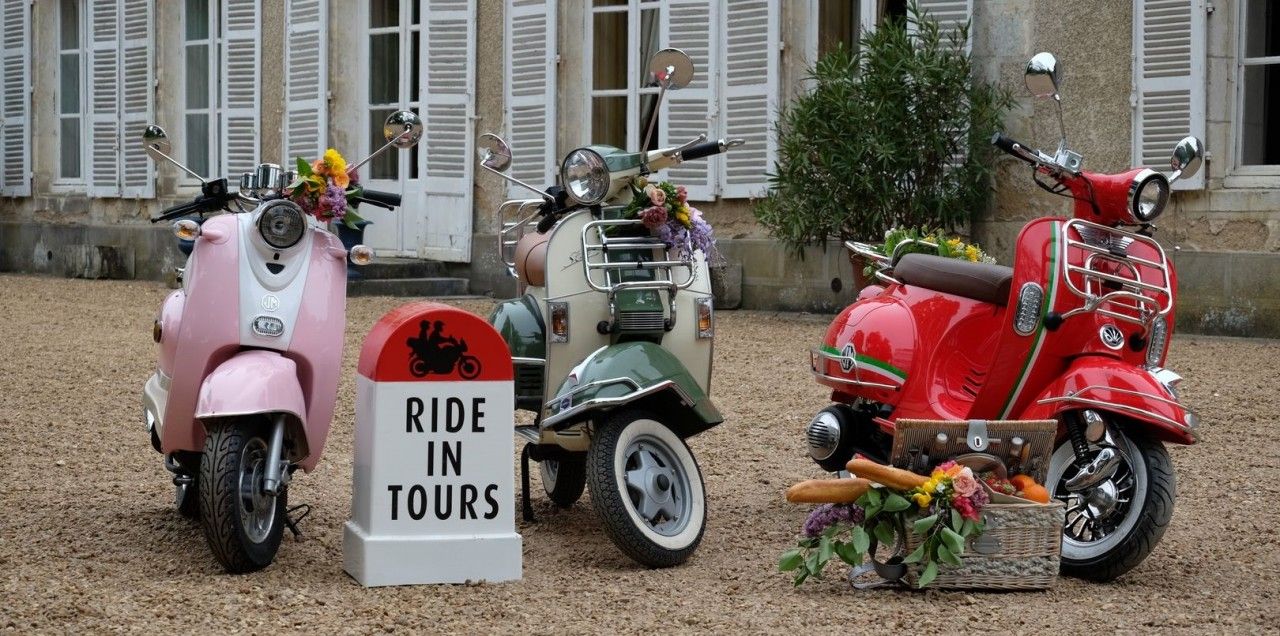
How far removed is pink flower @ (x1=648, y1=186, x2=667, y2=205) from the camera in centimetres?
465

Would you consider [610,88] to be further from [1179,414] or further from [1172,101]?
[1179,414]

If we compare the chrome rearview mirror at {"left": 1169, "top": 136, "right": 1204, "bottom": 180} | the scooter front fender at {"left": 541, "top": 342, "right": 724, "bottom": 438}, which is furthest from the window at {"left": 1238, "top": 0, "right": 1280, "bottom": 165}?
the scooter front fender at {"left": 541, "top": 342, "right": 724, "bottom": 438}

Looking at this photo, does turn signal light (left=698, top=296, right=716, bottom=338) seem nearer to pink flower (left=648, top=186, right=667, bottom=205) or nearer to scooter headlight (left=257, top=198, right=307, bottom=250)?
pink flower (left=648, top=186, right=667, bottom=205)

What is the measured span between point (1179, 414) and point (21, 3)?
15304 mm

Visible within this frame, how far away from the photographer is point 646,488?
4.31 meters

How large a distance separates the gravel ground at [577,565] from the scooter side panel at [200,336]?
0.33 m

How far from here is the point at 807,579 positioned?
4148 mm

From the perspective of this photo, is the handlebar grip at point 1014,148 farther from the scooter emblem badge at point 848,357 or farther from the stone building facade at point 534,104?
the stone building facade at point 534,104

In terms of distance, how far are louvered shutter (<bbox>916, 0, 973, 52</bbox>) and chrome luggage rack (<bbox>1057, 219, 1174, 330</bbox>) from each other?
6522 millimetres

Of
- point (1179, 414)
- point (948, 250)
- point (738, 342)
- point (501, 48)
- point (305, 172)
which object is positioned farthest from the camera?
point (501, 48)

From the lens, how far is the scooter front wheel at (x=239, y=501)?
155 inches

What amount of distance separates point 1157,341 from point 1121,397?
374mm

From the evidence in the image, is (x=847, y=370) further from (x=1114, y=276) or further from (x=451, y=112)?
(x=451, y=112)

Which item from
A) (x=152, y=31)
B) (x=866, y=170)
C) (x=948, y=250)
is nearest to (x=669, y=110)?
(x=866, y=170)
